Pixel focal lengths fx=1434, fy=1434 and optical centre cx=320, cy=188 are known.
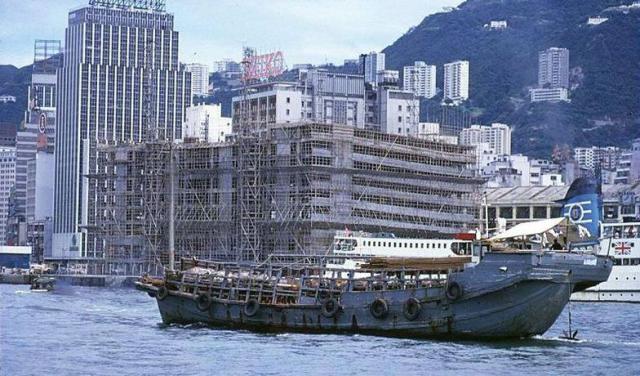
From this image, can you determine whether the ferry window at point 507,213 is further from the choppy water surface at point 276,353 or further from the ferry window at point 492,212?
the choppy water surface at point 276,353

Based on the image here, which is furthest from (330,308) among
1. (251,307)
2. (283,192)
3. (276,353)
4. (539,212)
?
(539,212)

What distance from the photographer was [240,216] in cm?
15238

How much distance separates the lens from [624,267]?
113m

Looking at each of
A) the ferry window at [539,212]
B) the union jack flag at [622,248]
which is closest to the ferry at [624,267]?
the union jack flag at [622,248]

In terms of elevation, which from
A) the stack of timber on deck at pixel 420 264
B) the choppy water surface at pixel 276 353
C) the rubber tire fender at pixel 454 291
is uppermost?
the stack of timber on deck at pixel 420 264

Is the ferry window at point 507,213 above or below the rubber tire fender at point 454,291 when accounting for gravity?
above

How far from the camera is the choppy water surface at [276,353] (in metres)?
55.3

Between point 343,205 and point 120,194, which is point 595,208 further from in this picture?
point 120,194

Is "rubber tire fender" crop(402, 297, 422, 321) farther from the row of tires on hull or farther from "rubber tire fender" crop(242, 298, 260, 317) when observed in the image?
"rubber tire fender" crop(242, 298, 260, 317)

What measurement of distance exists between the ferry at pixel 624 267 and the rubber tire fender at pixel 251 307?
4844 centimetres

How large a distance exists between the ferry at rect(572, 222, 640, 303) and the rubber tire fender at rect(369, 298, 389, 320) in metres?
49.1

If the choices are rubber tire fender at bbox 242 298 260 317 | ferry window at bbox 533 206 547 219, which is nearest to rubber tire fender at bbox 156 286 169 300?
rubber tire fender at bbox 242 298 260 317

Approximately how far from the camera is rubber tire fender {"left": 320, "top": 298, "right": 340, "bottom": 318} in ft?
221

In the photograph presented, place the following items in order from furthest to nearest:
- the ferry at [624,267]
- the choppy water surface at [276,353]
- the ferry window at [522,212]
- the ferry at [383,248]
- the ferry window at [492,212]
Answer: the ferry window at [492,212] < the ferry window at [522,212] < the ferry at [383,248] < the ferry at [624,267] < the choppy water surface at [276,353]
